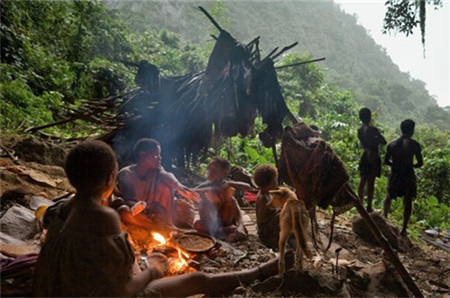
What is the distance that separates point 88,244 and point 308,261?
2.42 meters

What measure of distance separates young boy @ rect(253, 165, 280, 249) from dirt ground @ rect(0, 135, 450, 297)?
0.16 metres

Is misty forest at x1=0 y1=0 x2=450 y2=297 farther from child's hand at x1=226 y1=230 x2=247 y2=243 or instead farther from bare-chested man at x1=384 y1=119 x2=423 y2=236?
bare-chested man at x1=384 y1=119 x2=423 y2=236

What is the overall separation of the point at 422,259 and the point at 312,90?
17.1 metres

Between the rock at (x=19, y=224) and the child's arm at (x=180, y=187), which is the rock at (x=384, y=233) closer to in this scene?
the child's arm at (x=180, y=187)

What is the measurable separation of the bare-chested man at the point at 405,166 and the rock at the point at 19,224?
241 inches

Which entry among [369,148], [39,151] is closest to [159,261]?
[39,151]

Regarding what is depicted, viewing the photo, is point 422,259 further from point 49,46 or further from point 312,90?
point 312,90

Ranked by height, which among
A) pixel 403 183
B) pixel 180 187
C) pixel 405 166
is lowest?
pixel 180 187

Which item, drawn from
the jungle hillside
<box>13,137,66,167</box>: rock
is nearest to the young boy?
the jungle hillside

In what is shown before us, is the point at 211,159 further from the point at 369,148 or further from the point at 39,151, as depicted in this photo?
the point at 369,148

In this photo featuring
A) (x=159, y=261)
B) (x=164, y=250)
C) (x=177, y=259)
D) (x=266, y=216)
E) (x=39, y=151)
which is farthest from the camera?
(x=39, y=151)

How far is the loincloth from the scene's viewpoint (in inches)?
219

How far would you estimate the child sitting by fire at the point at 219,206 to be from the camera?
155 inches

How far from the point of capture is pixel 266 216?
391 centimetres
